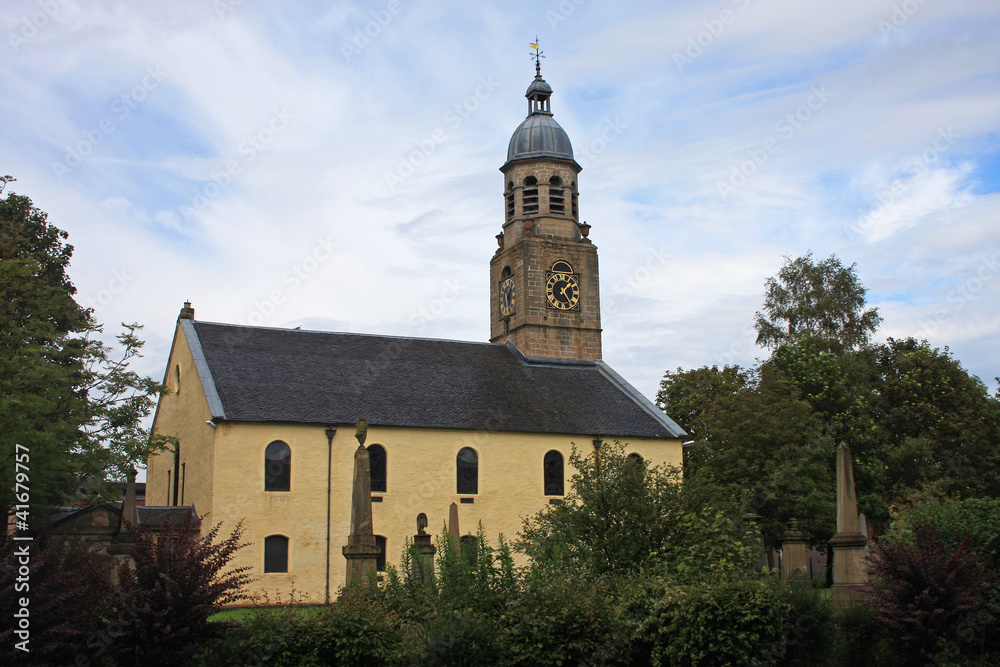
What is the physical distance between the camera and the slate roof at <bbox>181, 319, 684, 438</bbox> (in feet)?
103

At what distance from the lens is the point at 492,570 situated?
46.7ft

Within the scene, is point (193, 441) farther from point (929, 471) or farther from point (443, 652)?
point (929, 471)

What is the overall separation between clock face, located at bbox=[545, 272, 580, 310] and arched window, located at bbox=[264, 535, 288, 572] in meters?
16.6

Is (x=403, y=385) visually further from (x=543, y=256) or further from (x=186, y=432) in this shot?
(x=543, y=256)

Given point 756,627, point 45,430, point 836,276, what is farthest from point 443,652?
point 836,276

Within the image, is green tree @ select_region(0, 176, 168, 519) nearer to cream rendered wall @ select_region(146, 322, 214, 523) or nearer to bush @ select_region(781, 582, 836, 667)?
cream rendered wall @ select_region(146, 322, 214, 523)

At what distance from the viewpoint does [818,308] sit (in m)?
45.9

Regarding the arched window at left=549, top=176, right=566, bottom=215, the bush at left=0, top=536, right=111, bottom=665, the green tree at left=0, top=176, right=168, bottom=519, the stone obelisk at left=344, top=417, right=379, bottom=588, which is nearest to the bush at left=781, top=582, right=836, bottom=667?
the stone obelisk at left=344, top=417, right=379, bottom=588

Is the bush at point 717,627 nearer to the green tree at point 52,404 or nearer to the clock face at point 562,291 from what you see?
the green tree at point 52,404

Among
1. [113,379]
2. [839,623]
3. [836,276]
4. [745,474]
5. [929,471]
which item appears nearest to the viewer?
[839,623]

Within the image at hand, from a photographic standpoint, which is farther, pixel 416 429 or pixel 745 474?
pixel 745 474

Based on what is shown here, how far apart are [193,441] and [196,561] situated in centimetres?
1947

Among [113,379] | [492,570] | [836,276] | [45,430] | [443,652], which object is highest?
[836,276]

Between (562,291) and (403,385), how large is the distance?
10311 millimetres
